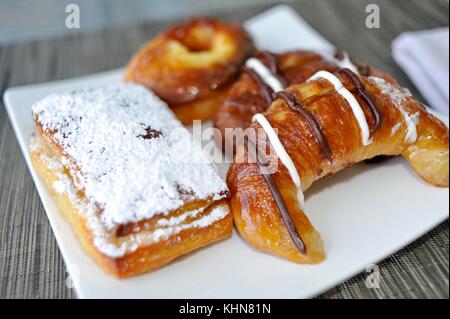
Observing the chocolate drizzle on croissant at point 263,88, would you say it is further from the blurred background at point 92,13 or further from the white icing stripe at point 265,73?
the blurred background at point 92,13

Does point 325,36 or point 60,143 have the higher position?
point 60,143

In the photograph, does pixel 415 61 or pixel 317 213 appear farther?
pixel 415 61

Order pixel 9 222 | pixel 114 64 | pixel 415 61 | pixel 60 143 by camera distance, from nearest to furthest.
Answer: pixel 60 143
pixel 9 222
pixel 415 61
pixel 114 64

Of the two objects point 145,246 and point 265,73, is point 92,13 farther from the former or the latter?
point 145,246

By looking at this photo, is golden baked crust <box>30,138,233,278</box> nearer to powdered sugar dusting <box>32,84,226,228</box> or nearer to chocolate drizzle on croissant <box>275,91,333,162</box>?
powdered sugar dusting <box>32,84,226,228</box>

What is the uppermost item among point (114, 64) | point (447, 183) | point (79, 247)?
point (447, 183)
